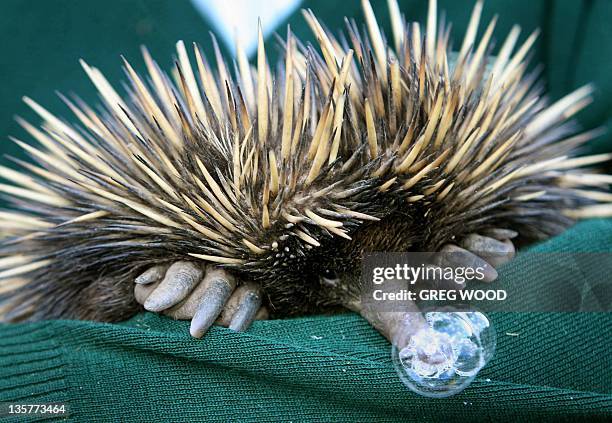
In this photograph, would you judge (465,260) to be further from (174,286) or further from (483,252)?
(174,286)

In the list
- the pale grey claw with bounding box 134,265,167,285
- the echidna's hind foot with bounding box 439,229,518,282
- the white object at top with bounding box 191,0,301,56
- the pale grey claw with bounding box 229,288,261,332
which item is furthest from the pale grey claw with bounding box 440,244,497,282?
the white object at top with bounding box 191,0,301,56

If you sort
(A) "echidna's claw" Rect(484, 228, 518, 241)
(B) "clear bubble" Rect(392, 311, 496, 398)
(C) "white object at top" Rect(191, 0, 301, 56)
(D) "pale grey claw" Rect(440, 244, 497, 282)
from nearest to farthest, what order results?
1. (B) "clear bubble" Rect(392, 311, 496, 398)
2. (D) "pale grey claw" Rect(440, 244, 497, 282)
3. (A) "echidna's claw" Rect(484, 228, 518, 241)
4. (C) "white object at top" Rect(191, 0, 301, 56)

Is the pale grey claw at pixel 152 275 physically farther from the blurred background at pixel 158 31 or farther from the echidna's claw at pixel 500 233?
the blurred background at pixel 158 31

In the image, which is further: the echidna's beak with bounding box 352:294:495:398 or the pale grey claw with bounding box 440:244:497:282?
the pale grey claw with bounding box 440:244:497:282

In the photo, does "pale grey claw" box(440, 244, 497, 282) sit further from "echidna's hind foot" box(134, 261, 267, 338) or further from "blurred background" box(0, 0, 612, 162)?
"blurred background" box(0, 0, 612, 162)

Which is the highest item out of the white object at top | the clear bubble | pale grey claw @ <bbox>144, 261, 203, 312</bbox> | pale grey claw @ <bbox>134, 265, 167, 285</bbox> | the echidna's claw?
the white object at top

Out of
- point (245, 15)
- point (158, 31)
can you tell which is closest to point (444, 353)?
point (245, 15)

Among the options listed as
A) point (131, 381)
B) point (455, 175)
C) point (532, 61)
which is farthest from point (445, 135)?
point (532, 61)

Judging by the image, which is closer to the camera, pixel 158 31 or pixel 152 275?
pixel 152 275
